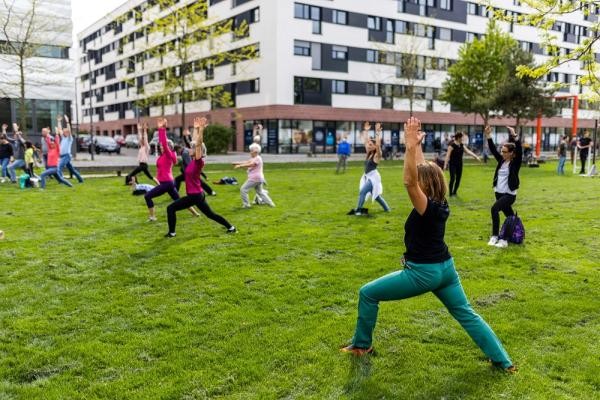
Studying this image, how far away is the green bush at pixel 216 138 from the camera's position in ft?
141

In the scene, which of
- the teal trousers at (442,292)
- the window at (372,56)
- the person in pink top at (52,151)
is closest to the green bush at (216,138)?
the window at (372,56)

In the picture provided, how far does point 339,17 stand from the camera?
158ft

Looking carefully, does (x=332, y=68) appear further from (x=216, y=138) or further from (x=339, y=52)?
(x=216, y=138)

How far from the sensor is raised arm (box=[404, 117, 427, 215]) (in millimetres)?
4164

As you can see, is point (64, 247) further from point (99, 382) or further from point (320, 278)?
point (99, 382)

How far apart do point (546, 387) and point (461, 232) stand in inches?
253

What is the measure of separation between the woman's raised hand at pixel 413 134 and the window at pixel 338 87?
45158 millimetres

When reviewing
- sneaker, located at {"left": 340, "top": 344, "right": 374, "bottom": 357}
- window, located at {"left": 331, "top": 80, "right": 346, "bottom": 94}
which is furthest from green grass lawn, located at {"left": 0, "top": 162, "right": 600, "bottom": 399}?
window, located at {"left": 331, "top": 80, "right": 346, "bottom": 94}

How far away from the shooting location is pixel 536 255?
855 cm

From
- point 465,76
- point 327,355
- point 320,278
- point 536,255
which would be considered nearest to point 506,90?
point 465,76

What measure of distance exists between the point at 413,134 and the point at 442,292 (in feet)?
4.55

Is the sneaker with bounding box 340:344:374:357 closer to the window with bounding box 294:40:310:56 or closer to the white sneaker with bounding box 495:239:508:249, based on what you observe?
the white sneaker with bounding box 495:239:508:249

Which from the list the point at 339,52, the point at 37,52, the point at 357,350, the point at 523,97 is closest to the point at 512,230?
the point at 357,350

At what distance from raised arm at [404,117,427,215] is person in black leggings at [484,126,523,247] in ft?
16.0
